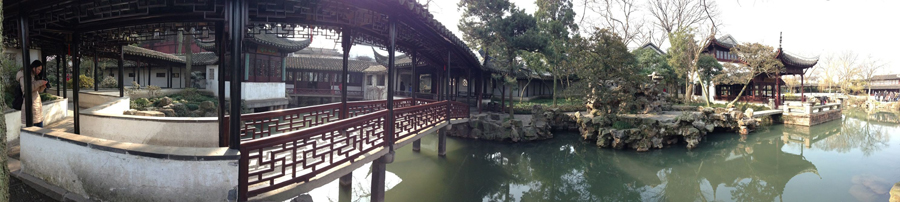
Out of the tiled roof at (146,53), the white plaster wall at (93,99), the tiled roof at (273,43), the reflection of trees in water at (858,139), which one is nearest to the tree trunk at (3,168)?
the white plaster wall at (93,99)

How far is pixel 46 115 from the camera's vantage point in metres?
6.61

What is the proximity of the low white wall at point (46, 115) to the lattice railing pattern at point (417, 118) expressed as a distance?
5.19 meters

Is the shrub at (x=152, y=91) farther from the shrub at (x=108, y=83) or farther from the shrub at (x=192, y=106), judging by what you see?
the shrub at (x=108, y=83)

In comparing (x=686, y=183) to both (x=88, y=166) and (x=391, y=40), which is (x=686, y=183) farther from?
(x=88, y=166)

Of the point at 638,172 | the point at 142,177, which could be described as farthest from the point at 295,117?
the point at 638,172

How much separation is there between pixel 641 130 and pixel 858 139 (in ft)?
33.2

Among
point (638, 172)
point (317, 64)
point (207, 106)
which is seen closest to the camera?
point (638, 172)

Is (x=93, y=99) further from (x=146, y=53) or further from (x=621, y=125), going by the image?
(x=621, y=125)

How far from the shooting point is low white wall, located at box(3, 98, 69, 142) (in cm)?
519

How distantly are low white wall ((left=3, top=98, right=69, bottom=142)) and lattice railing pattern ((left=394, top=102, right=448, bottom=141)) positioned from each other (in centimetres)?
519

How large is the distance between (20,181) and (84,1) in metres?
2.16

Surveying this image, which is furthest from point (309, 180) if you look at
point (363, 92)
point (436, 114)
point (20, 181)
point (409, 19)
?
point (363, 92)

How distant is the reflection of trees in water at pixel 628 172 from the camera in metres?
7.76

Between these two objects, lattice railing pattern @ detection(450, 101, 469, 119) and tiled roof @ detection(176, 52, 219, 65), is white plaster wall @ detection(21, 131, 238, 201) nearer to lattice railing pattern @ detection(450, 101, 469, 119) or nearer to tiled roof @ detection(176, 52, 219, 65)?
lattice railing pattern @ detection(450, 101, 469, 119)
